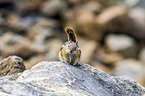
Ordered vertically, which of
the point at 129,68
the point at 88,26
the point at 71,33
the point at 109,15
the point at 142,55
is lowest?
the point at 71,33

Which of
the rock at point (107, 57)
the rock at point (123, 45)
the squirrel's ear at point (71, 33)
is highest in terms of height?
the rock at point (123, 45)

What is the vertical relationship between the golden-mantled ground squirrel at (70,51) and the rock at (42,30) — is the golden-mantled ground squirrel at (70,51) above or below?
below

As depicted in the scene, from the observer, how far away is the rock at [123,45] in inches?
998

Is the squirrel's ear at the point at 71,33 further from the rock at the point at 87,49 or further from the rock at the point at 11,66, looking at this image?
the rock at the point at 87,49

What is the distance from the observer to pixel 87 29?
28328 mm

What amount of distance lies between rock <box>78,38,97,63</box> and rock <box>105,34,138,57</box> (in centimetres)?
181

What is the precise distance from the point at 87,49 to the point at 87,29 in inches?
170

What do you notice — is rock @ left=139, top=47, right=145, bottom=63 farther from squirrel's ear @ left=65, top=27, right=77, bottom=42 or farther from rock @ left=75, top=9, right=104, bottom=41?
squirrel's ear @ left=65, top=27, right=77, bottom=42

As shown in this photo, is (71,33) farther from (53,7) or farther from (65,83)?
(53,7)

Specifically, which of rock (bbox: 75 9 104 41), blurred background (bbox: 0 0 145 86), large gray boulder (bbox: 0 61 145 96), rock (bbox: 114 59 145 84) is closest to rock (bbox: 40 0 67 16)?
blurred background (bbox: 0 0 145 86)

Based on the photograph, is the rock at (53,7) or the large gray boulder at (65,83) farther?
the rock at (53,7)

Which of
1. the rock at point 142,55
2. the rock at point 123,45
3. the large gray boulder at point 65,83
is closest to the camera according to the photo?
the large gray boulder at point 65,83

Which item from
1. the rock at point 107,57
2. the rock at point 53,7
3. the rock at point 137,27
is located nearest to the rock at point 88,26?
the rock at point 107,57

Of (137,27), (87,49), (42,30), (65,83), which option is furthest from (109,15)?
(65,83)
